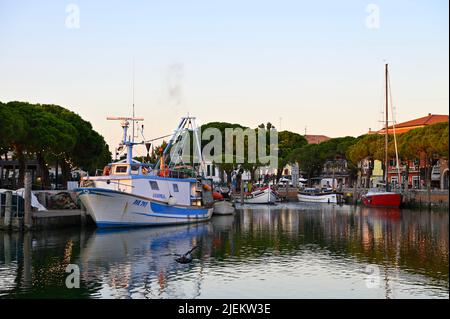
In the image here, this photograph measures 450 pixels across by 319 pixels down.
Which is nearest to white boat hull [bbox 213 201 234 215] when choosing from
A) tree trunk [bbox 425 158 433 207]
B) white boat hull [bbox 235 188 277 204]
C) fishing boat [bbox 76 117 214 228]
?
fishing boat [bbox 76 117 214 228]

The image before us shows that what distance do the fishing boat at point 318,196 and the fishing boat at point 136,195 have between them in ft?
163

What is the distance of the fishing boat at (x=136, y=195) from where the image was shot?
47.2 metres

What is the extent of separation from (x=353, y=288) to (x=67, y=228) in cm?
2866

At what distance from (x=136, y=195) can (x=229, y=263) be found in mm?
18576

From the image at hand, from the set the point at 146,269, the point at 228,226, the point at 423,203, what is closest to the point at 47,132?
the point at 228,226

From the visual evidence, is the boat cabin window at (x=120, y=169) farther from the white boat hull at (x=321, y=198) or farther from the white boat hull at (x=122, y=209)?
the white boat hull at (x=321, y=198)

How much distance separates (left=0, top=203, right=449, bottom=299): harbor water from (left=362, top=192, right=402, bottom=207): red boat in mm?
30157

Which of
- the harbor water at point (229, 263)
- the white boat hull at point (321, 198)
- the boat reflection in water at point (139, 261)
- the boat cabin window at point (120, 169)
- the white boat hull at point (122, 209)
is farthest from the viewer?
the white boat hull at point (321, 198)

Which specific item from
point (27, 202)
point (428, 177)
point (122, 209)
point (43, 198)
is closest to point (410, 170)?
point (428, 177)

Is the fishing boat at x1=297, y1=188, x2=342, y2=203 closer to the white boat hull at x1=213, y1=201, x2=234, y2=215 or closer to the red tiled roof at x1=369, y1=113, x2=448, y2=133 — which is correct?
the red tiled roof at x1=369, y1=113, x2=448, y2=133

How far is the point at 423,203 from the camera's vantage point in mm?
77312

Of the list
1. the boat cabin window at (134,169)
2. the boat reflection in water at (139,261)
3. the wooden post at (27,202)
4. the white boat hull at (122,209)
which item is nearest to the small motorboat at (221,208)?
the white boat hull at (122,209)

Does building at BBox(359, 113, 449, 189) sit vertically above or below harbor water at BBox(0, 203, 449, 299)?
above

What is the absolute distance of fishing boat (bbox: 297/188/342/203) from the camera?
103 m
